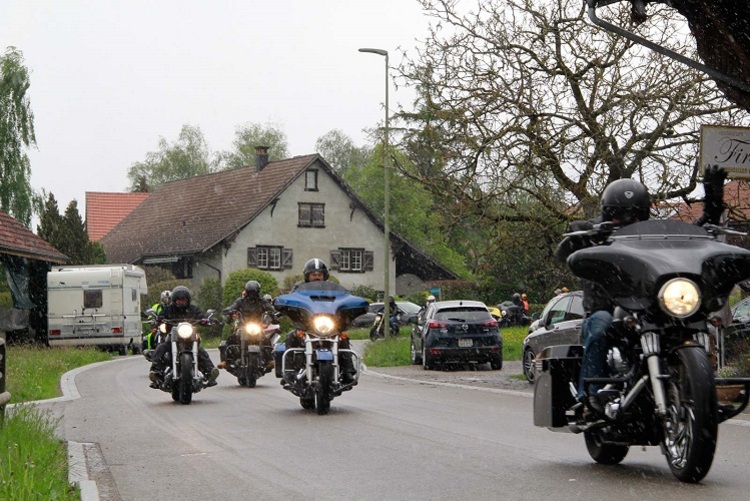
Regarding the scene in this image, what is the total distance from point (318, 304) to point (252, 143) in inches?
3753

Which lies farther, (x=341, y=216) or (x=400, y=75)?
(x=341, y=216)

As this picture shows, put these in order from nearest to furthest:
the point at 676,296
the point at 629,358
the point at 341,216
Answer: the point at 676,296, the point at 629,358, the point at 341,216

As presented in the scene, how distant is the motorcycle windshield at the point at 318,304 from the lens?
1463 cm

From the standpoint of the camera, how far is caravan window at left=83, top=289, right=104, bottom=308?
39.9 metres

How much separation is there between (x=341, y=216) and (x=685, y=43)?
46.7 m

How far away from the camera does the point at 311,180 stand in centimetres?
6681

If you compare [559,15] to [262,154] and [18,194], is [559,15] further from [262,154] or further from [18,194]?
[262,154]

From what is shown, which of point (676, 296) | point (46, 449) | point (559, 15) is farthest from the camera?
point (559, 15)

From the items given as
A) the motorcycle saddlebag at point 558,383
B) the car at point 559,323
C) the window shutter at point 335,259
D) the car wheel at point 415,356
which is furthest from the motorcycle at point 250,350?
the window shutter at point 335,259

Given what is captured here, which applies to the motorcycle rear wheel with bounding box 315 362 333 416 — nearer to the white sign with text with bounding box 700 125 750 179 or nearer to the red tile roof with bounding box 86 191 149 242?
the white sign with text with bounding box 700 125 750 179

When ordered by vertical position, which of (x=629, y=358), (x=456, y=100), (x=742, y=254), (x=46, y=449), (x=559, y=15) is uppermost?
(x=559, y=15)

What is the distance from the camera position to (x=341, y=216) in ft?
222

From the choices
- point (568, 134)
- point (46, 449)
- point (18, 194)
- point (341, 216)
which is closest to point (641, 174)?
point (568, 134)

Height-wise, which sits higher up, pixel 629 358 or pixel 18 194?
pixel 18 194
